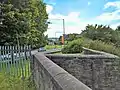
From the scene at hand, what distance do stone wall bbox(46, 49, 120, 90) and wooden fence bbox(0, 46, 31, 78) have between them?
0.88 meters

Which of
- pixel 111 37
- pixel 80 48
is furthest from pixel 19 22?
pixel 111 37

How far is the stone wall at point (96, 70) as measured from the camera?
10297 millimetres

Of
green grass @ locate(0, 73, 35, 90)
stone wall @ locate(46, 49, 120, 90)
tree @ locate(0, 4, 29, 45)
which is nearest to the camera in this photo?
green grass @ locate(0, 73, 35, 90)

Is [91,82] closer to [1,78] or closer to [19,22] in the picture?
[1,78]

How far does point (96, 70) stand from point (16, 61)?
10.3 ft

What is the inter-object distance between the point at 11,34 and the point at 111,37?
33.3ft

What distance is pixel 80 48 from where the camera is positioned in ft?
A: 60.0

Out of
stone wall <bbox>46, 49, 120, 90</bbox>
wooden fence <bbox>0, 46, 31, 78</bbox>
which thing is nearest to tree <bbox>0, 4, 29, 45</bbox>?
wooden fence <bbox>0, 46, 31, 78</bbox>

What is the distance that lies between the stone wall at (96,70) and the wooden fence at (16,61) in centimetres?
88

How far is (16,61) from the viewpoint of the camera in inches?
423

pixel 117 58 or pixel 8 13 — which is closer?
pixel 117 58

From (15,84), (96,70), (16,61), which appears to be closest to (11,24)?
(16,61)

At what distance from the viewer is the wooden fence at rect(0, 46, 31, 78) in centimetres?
1016

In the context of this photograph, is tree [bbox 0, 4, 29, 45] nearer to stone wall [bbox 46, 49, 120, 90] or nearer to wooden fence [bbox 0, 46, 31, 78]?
wooden fence [bbox 0, 46, 31, 78]
